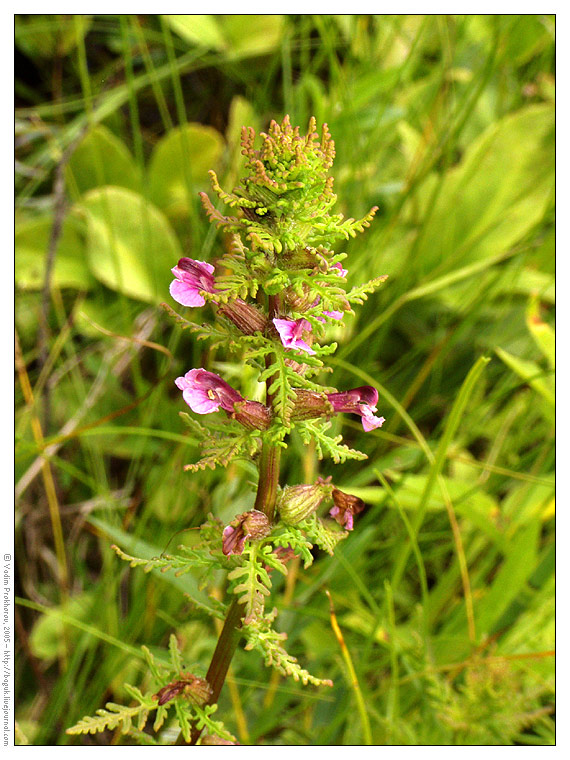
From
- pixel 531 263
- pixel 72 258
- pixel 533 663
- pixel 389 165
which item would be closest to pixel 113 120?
pixel 72 258

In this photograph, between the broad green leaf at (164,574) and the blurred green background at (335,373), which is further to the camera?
the blurred green background at (335,373)

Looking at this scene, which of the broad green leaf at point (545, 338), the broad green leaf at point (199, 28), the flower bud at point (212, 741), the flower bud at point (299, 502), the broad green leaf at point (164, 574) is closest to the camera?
the flower bud at point (299, 502)

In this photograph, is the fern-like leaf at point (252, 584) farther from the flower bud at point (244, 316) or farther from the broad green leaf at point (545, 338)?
the broad green leaf at point (545, 338)

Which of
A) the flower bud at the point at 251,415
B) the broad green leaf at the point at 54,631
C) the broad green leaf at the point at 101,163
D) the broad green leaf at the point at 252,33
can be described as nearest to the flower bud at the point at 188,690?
the flower bud at the point at 251,415

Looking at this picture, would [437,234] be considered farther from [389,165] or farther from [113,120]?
[113,120]

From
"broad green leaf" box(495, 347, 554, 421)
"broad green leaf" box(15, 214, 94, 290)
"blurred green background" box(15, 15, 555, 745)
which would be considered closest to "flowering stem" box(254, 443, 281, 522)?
"blurred green background" box(15, 15, 555, 745)

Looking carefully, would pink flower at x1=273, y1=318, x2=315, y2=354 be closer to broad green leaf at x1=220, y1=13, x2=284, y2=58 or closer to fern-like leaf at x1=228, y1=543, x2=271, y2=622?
fern-like leaf at x1=228, y1=543, x2=271, y2=622
